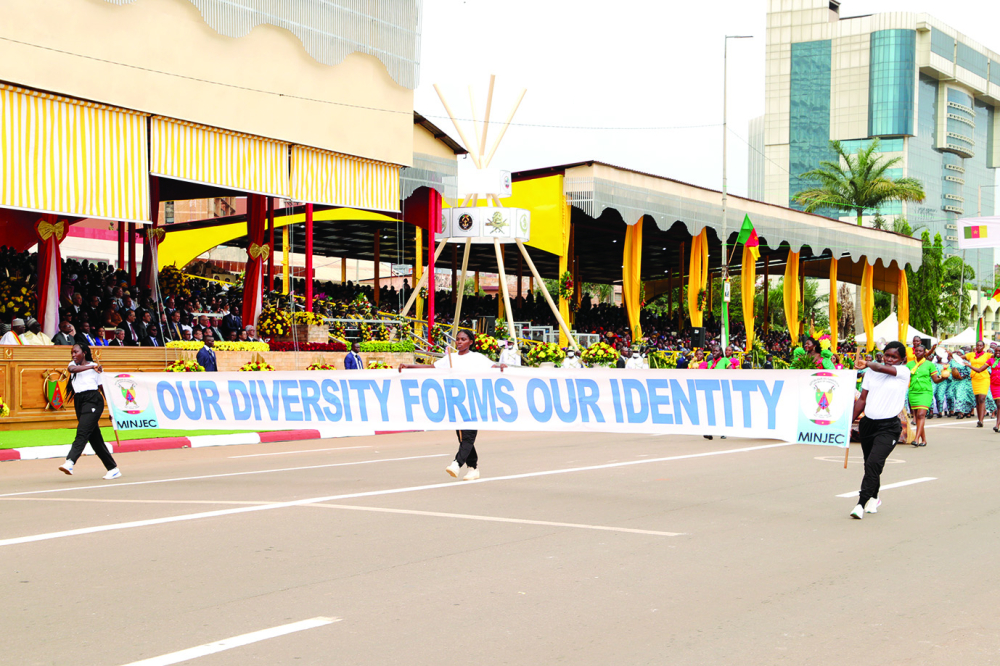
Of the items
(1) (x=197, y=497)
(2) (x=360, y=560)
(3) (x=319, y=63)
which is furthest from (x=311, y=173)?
(2) (x=360, y=560)

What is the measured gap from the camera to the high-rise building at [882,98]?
134875 millimetres

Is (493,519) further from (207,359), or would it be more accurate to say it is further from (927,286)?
(927,286)

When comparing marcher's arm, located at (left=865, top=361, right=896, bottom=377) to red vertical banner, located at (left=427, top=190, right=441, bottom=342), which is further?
red vertical banner, located at (left=427, top=190, right=441, bottom=342)

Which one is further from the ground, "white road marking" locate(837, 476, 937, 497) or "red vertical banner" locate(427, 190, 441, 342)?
"red vertical banner" locate(427, 190, 441, 342)

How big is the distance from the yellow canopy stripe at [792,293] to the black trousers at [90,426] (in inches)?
1591

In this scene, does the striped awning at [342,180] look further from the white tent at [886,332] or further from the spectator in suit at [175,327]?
the white tent at [886,332]

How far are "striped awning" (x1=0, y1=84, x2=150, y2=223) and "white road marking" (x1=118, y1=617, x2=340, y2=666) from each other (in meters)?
17.3

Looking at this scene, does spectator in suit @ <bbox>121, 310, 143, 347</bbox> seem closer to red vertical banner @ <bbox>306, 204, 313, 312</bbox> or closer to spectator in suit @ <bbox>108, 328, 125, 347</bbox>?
spectator in suit @ <bbox>108, 328, 125, 347</bbox>

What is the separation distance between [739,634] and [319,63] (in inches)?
939

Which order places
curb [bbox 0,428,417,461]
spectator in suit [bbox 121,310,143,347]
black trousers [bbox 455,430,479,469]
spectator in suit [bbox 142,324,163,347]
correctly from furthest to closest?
spectator in suit [bbox 142,324,163,347], spectator in suit [bbox 121,310,143,347], curb [bbox 0,428,417,461], black trousers [bbox 455,430,479,469]

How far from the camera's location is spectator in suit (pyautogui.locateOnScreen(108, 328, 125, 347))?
21594 millimetres

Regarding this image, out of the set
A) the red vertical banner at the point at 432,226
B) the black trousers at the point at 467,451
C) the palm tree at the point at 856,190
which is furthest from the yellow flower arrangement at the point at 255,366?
the palm tree at the point at 856,190

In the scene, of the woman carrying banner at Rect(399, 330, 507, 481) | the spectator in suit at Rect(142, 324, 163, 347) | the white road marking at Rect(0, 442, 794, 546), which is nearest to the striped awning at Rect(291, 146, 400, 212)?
the spectator in suit at Rect(142, 324, 163, 347)

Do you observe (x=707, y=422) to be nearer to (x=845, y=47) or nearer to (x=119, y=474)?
(x=119, y=474)
